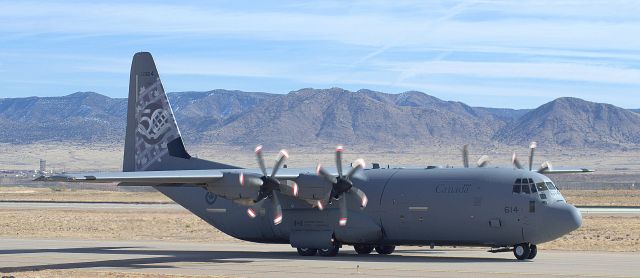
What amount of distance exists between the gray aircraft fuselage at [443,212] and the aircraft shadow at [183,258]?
2.55 feet

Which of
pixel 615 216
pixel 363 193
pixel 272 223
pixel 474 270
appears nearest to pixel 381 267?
pixel 474 270

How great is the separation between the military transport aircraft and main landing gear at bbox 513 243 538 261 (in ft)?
0.12

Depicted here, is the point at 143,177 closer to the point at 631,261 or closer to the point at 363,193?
the point at 363,193

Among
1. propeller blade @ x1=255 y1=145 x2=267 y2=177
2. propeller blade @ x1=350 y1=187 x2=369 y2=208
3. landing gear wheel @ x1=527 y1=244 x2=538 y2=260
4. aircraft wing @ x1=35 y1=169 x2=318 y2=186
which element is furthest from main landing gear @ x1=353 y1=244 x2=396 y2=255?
landing gear wheel @ x1=527 y1=244 x2=538 y2=260

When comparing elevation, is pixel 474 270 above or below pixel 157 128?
below

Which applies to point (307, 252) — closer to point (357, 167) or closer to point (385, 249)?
point (385, 249)

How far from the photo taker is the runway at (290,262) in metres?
32.1

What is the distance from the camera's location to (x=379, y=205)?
39281 mm

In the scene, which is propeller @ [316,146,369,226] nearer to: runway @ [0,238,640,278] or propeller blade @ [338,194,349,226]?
propeller blade @ [338,194,349,226]

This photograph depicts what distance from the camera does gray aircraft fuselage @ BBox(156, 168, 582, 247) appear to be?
119ft

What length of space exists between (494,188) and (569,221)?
2956 mm

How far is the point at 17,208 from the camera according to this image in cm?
8294

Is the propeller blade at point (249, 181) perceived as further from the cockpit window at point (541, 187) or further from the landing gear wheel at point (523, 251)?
the cockpit window at point (541, 187)

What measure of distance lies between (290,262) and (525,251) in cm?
843
